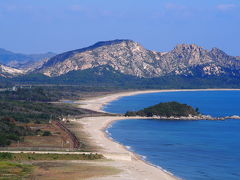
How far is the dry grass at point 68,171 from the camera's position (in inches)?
2408

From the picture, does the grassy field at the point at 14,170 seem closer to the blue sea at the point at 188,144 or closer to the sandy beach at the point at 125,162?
the sandy beach at the point at 125,162

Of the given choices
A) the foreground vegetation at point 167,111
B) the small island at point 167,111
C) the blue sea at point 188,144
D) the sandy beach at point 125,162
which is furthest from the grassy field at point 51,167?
the foreground vegetation at point 167,111

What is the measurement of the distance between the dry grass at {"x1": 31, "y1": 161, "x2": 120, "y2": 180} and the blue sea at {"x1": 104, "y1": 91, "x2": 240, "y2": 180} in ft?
25.9

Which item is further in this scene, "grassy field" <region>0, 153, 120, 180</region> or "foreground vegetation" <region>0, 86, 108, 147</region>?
"foreground vegetation" <region>0, 86, 108, 147</region>

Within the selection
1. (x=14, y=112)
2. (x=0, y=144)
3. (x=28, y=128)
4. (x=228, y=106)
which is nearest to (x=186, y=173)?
(x=0, y=144)

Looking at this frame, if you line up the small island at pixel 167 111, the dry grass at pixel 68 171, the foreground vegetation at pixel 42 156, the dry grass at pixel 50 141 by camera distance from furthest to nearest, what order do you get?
the small island at pixel 167 111 → the dry grass at pixel 50 141 → the foreground vegetation at pixel 42 156 → the dry grass at pixel 68 171

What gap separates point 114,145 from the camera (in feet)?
284

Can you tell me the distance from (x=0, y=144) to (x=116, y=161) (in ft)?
54.1

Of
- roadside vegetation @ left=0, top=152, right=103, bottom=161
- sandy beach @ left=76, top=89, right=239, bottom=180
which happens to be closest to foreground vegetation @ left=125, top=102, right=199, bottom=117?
sandy beach @ left=76, top=89, right=239, bottom=180

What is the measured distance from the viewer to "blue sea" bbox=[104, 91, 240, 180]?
69375mm

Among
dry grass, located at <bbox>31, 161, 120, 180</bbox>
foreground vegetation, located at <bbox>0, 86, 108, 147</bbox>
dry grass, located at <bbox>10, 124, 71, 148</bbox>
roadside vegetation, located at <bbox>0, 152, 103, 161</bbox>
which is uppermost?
foreground vegetation, located at <bbox>0, 86, 108, 147</bbox>

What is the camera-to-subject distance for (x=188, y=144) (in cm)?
9250

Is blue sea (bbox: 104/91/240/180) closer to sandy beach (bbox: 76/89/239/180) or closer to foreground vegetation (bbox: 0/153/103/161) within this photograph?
sandy beach (bbox: 76/89/239/180)

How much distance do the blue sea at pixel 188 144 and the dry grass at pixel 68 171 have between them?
7.91 m
